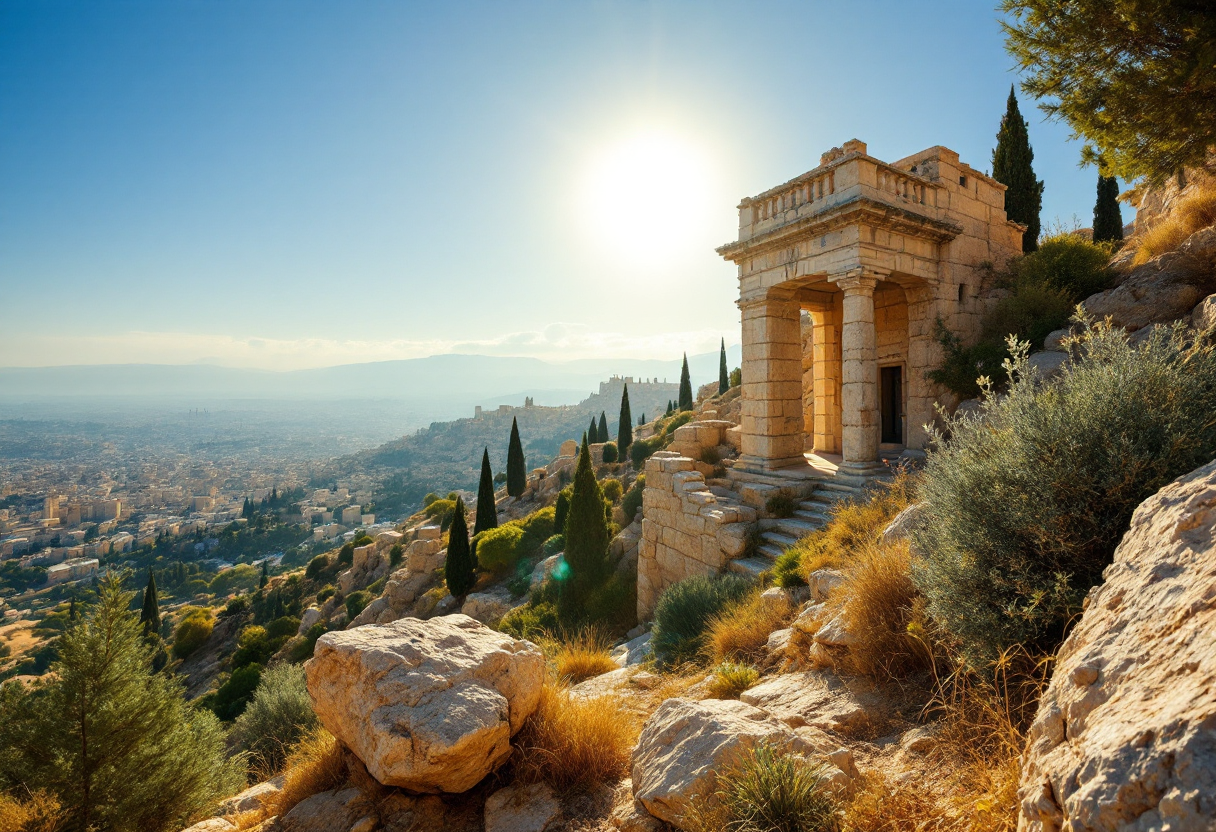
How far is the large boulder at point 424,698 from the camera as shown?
310 centimetres

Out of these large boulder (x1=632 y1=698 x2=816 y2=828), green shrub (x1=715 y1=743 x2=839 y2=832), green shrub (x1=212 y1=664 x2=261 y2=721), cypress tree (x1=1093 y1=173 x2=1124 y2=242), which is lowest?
green shrub (x1=212 y1=664 x2=261 y2=721)

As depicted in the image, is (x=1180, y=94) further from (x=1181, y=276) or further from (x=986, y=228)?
(x=986, y=228)

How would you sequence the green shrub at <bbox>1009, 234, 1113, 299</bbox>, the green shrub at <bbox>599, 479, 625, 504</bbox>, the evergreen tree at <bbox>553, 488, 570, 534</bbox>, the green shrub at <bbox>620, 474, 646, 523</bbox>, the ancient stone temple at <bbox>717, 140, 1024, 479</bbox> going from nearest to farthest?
the ancient stone temple at <bbox>717, 140, 1024, 479</bbox> → the green shrub at <bbox>1009, 234, 1113, 299</bbox> → the green shrub at <bbox>620, 474, 646, 523</bbox> → the evergreen tree at <bbox>553, 488, 570, 534</bbox> → the green shrub at <bbox>599, 479, 625, 504</bbox>

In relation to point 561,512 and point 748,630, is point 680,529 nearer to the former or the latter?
point 748,630

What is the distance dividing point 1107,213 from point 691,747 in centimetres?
2605

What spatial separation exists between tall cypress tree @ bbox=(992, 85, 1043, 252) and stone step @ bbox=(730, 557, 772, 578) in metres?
16.0

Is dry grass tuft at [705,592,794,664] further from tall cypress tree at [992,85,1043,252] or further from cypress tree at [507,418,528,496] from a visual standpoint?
cypress tree at [507,418,528,496]

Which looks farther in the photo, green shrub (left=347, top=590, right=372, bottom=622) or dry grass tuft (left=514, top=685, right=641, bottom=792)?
green shrub (left=347, top=590, right=372, bottom=622)

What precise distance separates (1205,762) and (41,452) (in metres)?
190

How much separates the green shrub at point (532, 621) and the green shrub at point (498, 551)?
688 cm

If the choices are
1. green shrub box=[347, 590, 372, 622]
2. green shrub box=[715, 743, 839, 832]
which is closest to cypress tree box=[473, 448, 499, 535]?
green shrub box=[347, 590, 372, 622]

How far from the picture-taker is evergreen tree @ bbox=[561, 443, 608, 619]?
44.3 feet

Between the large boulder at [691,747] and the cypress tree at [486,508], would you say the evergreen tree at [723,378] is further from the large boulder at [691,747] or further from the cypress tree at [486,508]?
the large boulder at [691,747]

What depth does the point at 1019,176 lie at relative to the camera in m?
17.0
